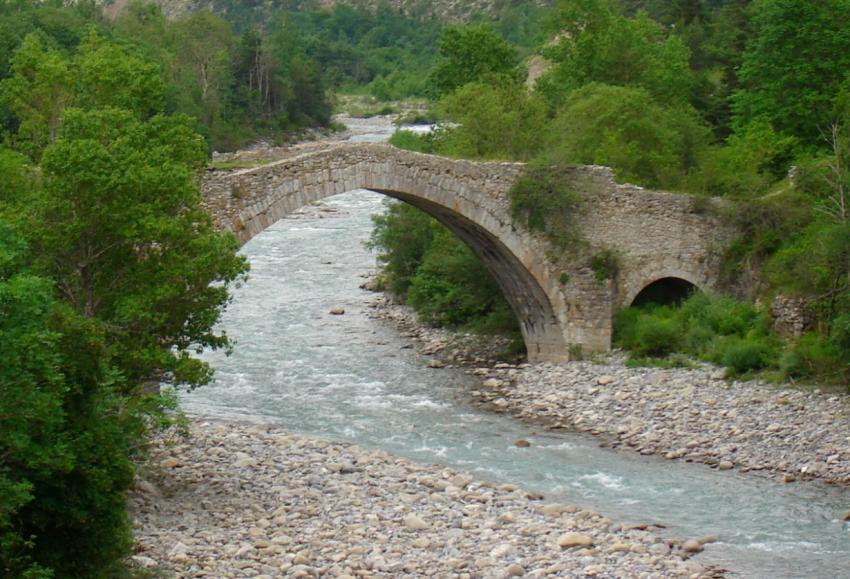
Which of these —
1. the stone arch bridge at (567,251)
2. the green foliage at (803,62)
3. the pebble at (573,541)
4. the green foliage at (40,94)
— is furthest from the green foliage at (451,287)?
the pebble at (573,541)

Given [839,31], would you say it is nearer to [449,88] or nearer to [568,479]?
[449,88]

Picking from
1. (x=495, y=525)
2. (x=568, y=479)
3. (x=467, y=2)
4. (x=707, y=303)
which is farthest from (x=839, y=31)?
(x=467, y=2)

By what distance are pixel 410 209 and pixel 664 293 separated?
7851 millimetres

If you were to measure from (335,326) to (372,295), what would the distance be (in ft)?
13.4

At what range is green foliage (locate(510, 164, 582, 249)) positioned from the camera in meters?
22.7

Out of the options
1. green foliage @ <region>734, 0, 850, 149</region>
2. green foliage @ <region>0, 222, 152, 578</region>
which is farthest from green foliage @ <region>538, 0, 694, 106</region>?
green foliage @ <region>0, 222, 152, 578</region>

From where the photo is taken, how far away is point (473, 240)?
2397cm

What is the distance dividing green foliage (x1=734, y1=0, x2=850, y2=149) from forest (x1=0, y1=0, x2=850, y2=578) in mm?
48

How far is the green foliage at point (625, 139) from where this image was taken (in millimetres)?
25266

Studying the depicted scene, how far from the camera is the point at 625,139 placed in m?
26.0

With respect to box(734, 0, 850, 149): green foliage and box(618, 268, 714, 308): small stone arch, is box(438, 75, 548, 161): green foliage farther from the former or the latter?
box(734, 0, 850, 149): green foliage

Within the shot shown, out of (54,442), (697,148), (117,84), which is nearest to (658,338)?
(697,148)

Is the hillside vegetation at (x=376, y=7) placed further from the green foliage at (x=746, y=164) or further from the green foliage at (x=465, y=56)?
the green foliage at (x=746, y=164)

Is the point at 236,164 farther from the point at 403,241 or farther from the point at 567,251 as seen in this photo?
the point at 403,241
